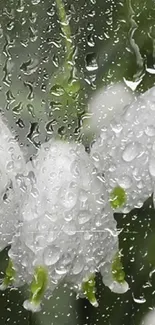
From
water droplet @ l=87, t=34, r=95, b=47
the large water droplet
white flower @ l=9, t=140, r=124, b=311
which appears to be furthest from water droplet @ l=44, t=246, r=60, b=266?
water droplet @ l=87, t=34, r=95, b=47

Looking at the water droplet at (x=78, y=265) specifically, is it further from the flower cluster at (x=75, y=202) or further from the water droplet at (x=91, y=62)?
the water droplet at (x=91, y=62)

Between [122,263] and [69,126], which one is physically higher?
[69,126]

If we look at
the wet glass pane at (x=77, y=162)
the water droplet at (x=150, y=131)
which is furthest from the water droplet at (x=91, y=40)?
the water droplet at (x=150, y=131)

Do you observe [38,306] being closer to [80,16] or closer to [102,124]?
[102,124]

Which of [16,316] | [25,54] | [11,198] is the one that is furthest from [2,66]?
[16,316]

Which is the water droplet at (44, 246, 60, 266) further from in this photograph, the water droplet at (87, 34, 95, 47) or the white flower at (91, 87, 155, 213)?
the water droplet at (87, 34, 95, 47)

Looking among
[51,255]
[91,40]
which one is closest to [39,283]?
[51,255]

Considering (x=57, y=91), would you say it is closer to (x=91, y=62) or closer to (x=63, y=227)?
(x=91, y=62)

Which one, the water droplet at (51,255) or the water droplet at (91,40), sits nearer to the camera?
the water droplet at (51,255)
